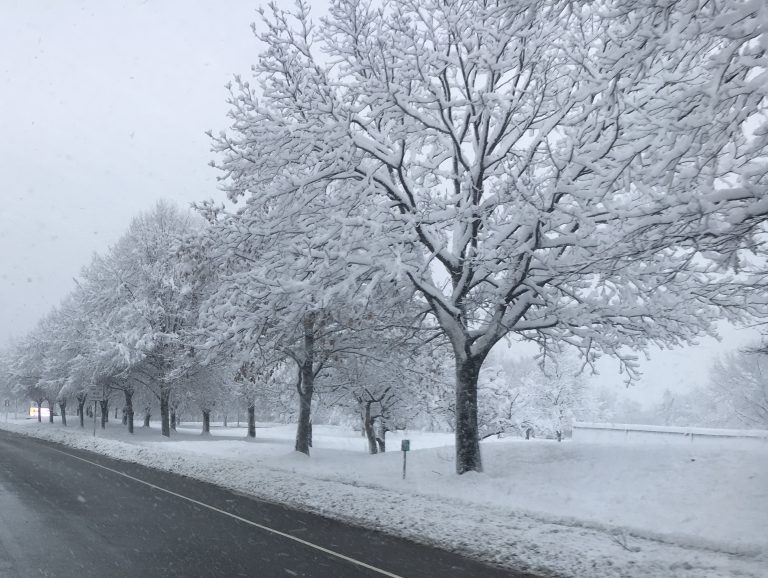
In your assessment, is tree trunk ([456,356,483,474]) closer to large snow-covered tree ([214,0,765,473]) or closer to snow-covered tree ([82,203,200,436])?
large snow-covered tree ([214,0,765,473])

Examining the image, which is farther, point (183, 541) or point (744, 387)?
point (744, 387)

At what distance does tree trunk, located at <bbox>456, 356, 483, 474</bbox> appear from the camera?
572 inches

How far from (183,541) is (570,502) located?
277 inches

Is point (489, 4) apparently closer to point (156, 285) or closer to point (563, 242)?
point (563, 242)

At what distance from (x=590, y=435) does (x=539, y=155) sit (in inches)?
470

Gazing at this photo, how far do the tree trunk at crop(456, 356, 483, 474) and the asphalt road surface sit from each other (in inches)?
171

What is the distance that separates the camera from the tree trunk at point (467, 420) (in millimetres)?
14523

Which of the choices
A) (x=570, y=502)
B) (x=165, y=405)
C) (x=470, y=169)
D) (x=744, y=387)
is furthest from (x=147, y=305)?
(x=744, y=387)

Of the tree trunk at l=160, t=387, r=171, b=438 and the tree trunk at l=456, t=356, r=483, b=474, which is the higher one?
the tree trunk at l=456, t=356, r=483, b=474

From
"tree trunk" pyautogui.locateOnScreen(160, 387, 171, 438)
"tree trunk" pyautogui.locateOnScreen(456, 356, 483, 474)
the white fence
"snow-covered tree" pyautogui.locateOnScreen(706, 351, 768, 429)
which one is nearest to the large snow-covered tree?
"tree trunk" pyautogui.locateOnScreen(456, 356, 483, 474)

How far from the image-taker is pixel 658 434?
20109 millimetres

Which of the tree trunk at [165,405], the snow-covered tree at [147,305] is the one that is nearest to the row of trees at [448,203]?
the snow-covered tree at [147,305]

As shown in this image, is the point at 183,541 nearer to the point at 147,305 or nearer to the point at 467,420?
the point at 467,420

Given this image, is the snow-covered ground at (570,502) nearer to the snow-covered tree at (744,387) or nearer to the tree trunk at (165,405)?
the tree trunk at (165,405)
